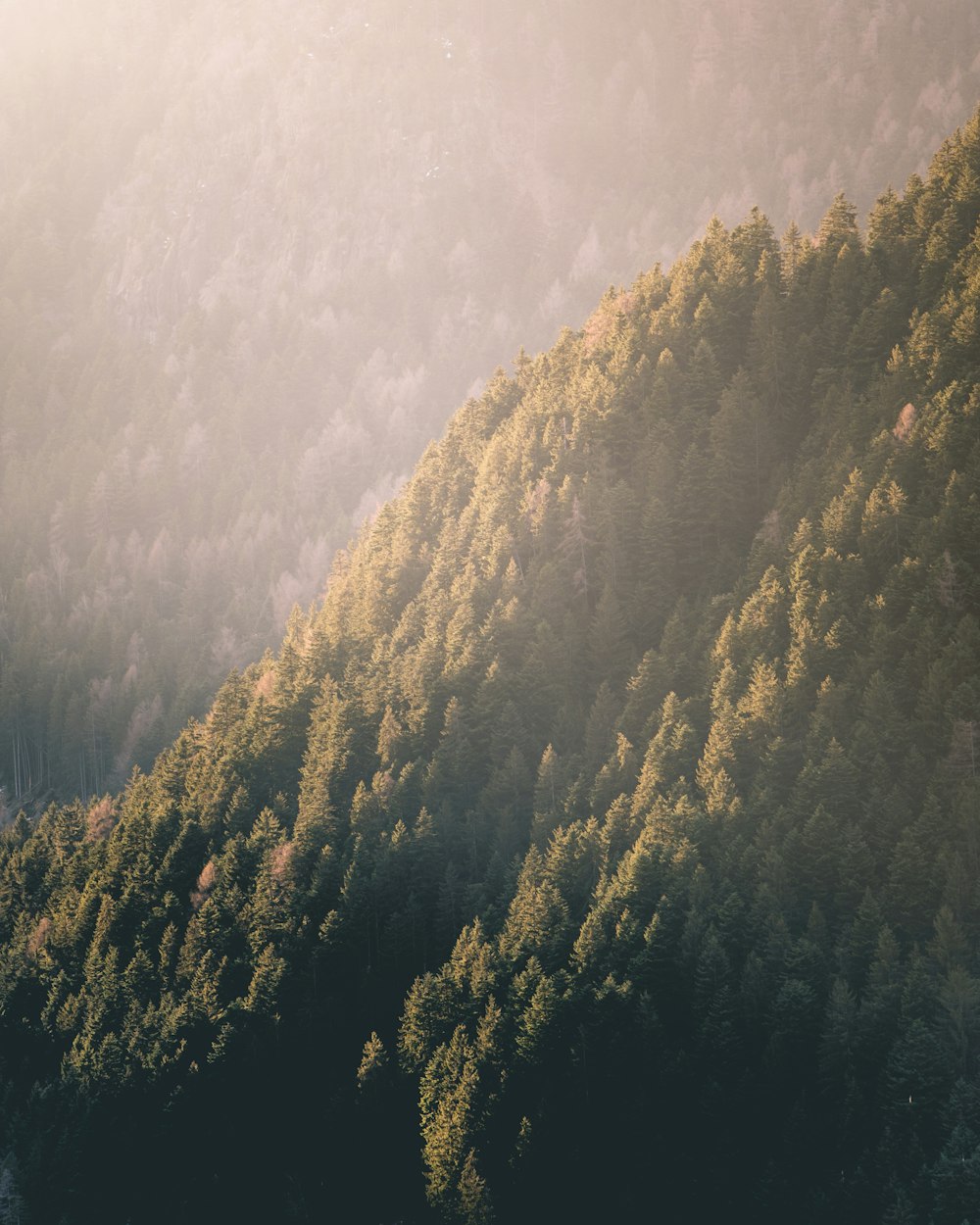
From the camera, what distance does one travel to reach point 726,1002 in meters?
84.1

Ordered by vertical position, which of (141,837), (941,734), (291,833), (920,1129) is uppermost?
(141,837)

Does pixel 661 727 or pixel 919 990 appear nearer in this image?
pixel 919 990

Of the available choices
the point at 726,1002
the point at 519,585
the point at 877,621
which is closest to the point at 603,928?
the point at 726,1002

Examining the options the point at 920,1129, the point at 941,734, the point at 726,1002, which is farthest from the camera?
the point at 941,734

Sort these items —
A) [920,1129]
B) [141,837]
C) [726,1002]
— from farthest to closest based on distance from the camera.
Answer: [141,837], [726,1002], [920,1129]

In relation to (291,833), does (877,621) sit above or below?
below

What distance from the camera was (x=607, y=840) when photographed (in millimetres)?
96438

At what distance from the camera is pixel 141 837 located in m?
123

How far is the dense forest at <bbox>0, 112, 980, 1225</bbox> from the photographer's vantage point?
83.1 meters

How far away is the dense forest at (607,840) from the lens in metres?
83.1

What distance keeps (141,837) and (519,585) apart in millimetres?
38593

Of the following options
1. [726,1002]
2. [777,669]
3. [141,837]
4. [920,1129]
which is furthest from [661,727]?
[141,837]

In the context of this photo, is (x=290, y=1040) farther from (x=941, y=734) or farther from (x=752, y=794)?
(x=941, y=734)

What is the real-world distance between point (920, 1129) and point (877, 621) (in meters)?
33.6
